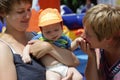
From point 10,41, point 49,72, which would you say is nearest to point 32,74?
point 49,72

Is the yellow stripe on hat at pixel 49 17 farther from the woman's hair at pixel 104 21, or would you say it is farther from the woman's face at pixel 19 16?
the woman's hair at pixel 104 21

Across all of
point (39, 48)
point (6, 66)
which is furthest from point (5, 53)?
point (39, 48)

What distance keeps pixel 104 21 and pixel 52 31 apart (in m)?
0.37

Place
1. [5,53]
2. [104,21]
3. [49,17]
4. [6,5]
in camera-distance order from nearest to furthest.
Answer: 1. [104,21]
2. [5,53]
3. [6,5]
4. [49,17]

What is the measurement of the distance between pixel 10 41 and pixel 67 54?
0.32 metres

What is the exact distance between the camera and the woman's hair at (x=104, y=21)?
1.51 m

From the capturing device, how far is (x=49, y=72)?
1.73m

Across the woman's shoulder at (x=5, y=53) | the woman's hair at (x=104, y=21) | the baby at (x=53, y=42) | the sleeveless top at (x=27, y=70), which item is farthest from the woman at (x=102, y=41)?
the woman's shoulder at (x=5, y=53)

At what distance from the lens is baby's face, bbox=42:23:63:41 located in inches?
70.6

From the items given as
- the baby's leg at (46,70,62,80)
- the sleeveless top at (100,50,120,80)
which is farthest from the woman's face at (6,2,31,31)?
the sleeveless top at (100,50,120,80)

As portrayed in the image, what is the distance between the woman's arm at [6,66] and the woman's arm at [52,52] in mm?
145

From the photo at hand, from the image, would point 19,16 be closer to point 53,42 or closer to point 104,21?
point 53,42

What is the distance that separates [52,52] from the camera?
1.77m

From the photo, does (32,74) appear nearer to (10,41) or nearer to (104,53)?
(10,41)
